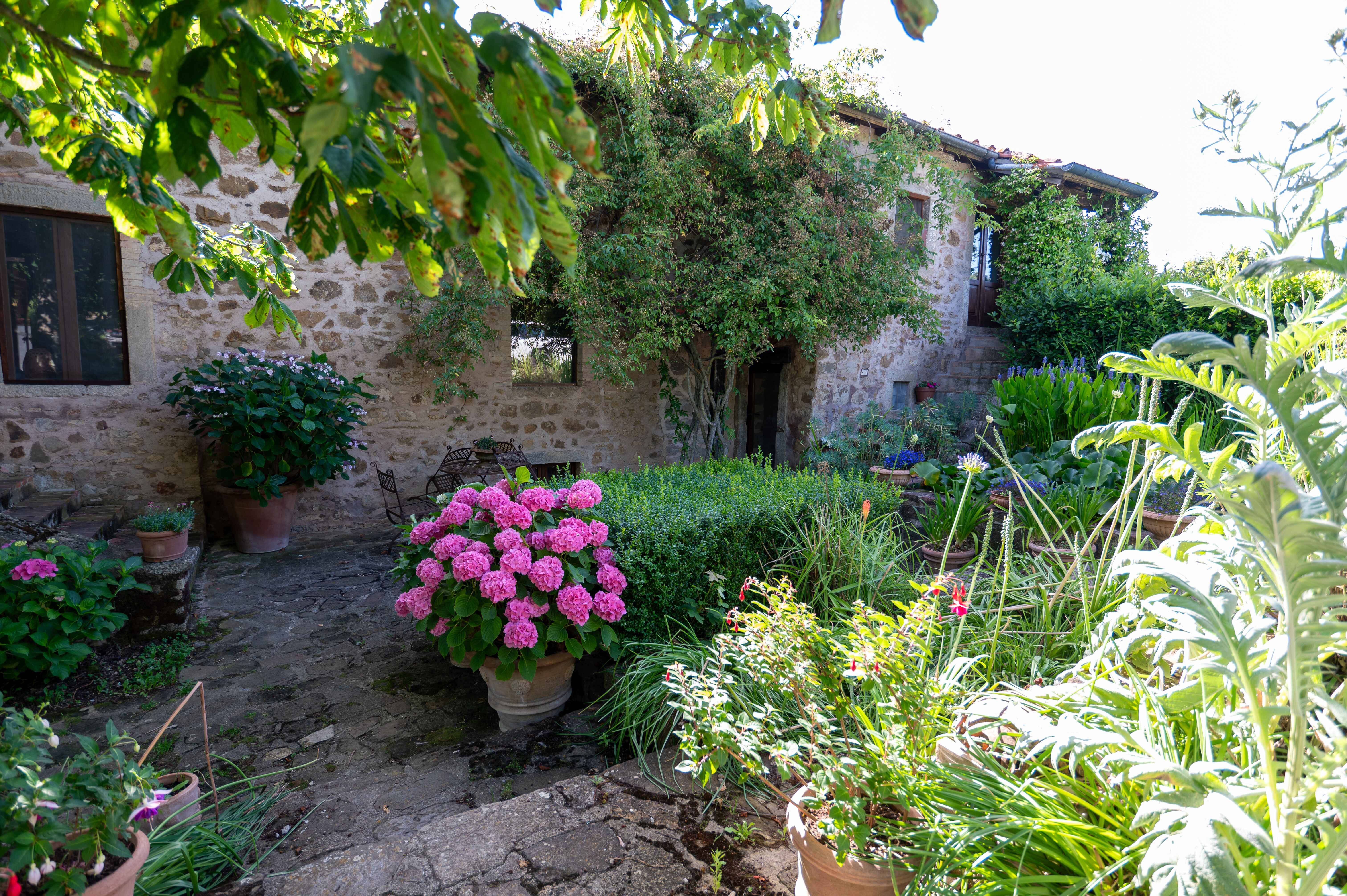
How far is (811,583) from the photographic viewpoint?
3225 mm

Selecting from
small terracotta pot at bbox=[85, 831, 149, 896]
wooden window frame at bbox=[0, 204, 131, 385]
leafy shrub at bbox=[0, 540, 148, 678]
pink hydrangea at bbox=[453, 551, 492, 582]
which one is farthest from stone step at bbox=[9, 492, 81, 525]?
small terracotta pot at bbox=[85, 831, 149, 896]

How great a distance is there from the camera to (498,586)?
259 centimetres

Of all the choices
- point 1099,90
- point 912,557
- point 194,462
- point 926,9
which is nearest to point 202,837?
point 926,9

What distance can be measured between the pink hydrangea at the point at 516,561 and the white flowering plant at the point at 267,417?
3145 mm

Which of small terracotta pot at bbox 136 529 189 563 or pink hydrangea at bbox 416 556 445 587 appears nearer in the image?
pink hydrangea at bbox 416 556 445 587

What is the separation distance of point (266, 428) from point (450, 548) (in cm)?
309

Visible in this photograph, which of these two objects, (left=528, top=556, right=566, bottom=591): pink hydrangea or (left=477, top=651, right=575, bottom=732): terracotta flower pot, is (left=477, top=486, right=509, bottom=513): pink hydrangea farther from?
(left=477, top=651, right=575, bottom=732): terracotta flower pot

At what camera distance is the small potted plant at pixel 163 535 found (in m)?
4.04

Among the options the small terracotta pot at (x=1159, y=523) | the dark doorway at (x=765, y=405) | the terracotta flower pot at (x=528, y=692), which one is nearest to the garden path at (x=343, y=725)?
the terracotta flower pot at (x=528, y=692)

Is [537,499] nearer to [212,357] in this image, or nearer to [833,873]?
[833,873]

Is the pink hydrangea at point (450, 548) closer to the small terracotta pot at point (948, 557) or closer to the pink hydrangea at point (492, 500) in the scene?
the pink hydrangea at point (492, 500)

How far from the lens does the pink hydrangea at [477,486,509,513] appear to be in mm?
2816

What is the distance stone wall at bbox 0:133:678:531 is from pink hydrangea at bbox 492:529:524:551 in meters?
3.72

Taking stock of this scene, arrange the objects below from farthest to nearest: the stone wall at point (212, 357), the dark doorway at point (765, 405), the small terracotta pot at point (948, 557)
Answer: the dark doorway at point (765, 405)
the stone wall at point (212, 357)
the small terracotta pot at point (948, 557)
